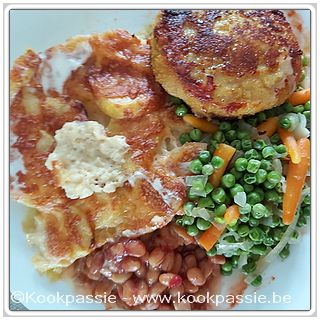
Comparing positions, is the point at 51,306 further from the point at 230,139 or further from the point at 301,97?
the point at 301,97

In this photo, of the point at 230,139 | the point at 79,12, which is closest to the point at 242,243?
the point at 230,139

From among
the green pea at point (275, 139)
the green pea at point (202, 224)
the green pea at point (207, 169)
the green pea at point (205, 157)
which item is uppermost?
the green pea at point (275, 139)

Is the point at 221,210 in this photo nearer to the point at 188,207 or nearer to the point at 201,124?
the point at 188,207

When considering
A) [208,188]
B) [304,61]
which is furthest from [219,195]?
[304,61]

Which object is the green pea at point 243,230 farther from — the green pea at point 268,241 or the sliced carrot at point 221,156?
the sliced carrot at point 221,156

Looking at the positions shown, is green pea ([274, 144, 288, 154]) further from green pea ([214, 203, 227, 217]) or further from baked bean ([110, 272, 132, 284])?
baked bean ([110, 272, 132, 284])

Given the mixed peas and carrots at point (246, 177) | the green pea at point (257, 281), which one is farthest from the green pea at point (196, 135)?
the green pea at point (257, 281)

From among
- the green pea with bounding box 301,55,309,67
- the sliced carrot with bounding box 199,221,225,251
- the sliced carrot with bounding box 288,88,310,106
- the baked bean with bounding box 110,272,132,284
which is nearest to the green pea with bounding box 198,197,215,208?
the sliced carrot with bounding box 199,221,225,251
